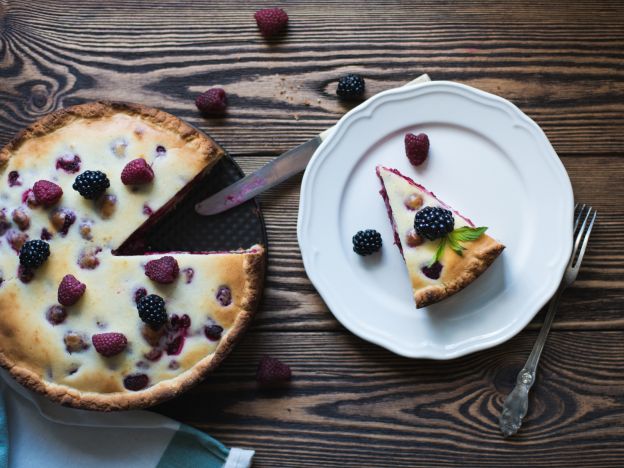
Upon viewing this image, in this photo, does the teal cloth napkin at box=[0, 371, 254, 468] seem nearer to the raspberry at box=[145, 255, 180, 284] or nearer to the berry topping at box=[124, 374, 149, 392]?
the berry topping at box=[124, 374, 149, 392]

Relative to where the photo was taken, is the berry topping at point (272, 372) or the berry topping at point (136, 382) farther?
the berry topping at point (272, 372)

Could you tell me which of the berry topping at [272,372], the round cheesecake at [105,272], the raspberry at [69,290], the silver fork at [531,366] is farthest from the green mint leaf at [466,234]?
the raspberry at [69,290]

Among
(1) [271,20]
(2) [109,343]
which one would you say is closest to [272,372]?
(2) [109,343]

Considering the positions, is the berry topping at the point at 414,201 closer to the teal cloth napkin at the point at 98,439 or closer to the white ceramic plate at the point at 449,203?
the white ceramic plate at the point at 449,203

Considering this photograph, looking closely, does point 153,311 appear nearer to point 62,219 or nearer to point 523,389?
point 62,219

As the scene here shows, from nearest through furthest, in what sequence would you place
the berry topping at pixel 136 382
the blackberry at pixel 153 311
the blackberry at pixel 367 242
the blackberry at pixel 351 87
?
the blackberry at pixel 153 311, the berry topping at pixel 136 382, the blackberry at pixel 367 242, the blackberry at pixel 351 87

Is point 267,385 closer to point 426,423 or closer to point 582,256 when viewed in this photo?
point 426,423
